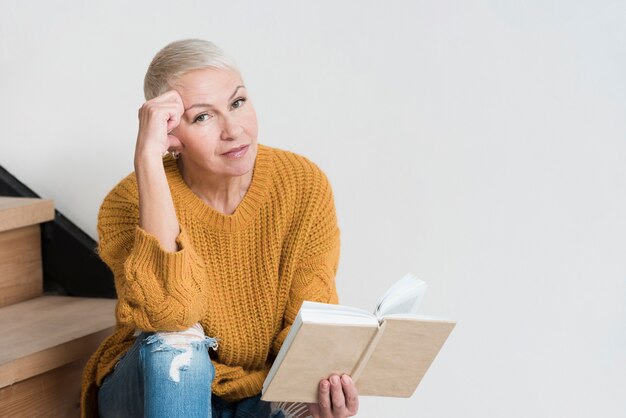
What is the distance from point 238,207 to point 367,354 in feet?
1.40

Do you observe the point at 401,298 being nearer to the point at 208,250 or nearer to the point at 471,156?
the point at 208,250

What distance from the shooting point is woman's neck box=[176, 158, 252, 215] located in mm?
1545

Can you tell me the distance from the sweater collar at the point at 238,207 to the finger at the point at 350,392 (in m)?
0.39

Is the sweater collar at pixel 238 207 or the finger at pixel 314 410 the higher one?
the sweater collar at pixel 238 207

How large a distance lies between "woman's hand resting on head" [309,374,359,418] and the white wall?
57 centimetres

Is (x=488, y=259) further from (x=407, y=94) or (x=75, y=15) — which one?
(x=75, y=15)

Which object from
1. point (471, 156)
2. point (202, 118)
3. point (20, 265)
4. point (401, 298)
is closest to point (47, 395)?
point (20, 265)

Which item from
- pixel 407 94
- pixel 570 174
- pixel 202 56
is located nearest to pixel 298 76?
pixel 407 94

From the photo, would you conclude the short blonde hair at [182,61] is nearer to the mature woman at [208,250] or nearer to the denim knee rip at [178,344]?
the mature woman at [208,250]

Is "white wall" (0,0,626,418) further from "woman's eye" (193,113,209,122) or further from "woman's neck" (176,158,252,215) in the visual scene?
"woman's eye" (193,113,209,122)

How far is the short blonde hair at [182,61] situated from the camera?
1441mm

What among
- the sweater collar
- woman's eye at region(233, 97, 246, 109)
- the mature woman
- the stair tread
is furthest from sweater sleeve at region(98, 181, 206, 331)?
the stair tread

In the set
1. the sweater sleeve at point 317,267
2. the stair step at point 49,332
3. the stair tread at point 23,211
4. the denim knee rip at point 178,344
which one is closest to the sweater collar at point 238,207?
the sweater sleeve at point 317,267

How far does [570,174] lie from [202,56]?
2.48 feet
